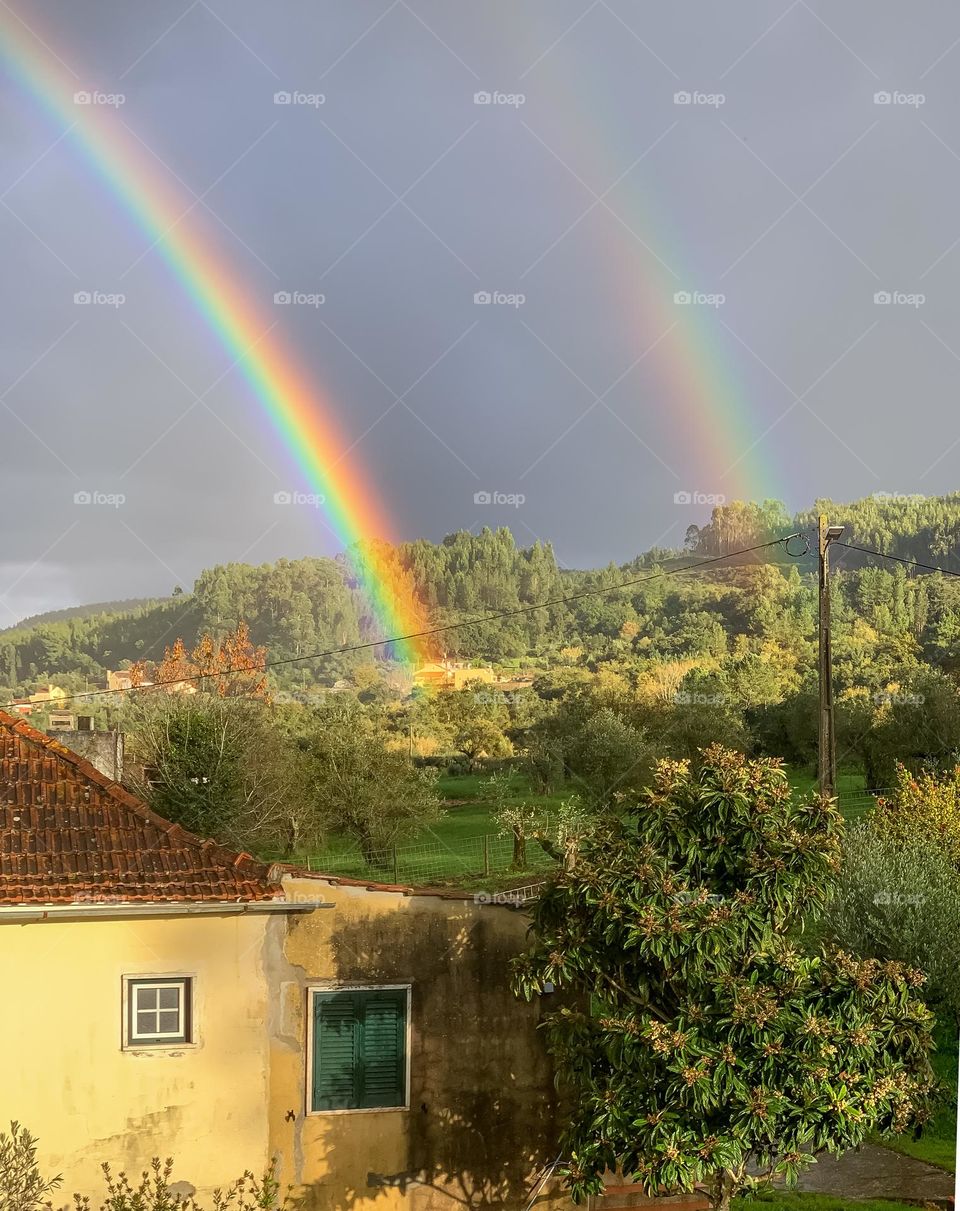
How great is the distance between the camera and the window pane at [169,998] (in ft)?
28.0

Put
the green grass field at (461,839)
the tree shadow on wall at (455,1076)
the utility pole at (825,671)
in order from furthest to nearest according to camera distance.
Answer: the green grass field at (461,839)
the utility pole at (825,671)
the tree shadow on wall at (455,1076)

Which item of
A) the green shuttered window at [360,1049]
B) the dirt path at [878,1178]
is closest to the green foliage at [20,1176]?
the green shuttered window at [360,1049]

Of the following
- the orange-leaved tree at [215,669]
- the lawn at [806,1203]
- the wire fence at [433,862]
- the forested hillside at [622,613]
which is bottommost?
the wire fence at [433,862]

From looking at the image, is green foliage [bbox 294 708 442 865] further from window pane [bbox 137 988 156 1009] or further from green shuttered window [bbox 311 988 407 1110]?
window pane [bbox 137 988 156 1009]

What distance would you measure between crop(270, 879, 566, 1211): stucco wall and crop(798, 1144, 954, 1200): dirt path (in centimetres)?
329

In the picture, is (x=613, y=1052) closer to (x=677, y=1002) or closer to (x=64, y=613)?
(x=677, y=1002)

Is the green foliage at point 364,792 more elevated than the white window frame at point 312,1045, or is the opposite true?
the white window frame at point 312,1045

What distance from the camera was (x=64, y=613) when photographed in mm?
55969

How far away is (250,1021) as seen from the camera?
28.5ft

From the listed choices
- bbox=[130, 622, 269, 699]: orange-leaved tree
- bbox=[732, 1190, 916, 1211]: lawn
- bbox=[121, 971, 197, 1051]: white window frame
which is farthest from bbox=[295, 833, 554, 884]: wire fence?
bbox=[121, 971, 197, 1051]: white window frame

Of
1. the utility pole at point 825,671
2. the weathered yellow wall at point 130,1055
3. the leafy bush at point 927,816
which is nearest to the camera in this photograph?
the weathered yellow wall at point 130,1055

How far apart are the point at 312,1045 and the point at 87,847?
225 cm

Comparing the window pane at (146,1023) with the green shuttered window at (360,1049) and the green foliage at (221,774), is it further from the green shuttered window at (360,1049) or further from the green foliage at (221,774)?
the green foliage at (221,774)

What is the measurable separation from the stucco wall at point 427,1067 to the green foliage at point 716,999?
34.4 inches
